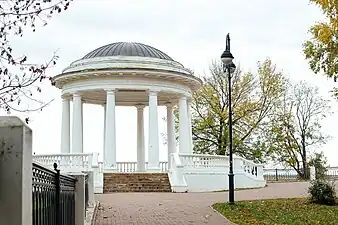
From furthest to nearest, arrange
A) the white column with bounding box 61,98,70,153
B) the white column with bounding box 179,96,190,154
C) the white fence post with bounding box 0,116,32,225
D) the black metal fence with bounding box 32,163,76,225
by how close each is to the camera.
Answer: the white column with bounding box 61,98,70,153 < the white column with bounding box 179,96,190,154 < the black metal fence with bounding box 32,163,76,225 < the white fence post with bounding box 0,116,32,225

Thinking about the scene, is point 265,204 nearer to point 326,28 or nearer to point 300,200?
point 300,200

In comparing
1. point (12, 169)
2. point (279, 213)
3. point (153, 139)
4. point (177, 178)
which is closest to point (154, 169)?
point (153, 139)

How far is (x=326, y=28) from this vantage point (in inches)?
753

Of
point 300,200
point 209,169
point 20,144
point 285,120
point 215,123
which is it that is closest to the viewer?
point 20,144

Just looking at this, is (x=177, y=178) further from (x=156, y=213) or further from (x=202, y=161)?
→ (x=156, y=213)

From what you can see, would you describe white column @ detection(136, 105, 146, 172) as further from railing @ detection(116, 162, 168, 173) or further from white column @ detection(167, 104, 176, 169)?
white column @ detection(167, 104, 176, 169)

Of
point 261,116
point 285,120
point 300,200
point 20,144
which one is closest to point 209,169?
point 300,200

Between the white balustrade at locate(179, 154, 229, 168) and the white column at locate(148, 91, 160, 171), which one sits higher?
the white column at locate(148, 91, 160, 171)

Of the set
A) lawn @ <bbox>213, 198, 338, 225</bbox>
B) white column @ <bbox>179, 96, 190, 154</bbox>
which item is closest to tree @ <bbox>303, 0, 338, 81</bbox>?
lawn @ <bbox>213, 198, 338, 225</bbox>

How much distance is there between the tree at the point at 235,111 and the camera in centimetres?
4591

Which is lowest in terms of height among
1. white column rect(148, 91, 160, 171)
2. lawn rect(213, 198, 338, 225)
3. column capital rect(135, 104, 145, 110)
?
lawn rect(213, 198, 338, 225)

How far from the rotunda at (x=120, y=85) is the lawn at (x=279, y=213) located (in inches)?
557

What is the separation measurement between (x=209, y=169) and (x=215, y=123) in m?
14.5

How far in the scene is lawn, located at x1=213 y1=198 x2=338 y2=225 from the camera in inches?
603
